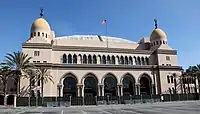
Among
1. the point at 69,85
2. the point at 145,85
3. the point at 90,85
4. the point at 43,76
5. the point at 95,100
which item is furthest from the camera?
the point at 145,85

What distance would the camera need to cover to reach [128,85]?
191ft

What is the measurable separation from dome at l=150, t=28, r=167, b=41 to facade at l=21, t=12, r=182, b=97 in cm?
226

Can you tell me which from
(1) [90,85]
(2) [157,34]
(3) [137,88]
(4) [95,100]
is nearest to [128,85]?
(3) [137,88]

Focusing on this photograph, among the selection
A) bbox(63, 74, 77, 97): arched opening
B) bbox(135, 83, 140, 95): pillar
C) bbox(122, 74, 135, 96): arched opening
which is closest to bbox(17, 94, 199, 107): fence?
bbox(135, 83, 140, 95): pillar

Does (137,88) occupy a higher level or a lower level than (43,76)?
lower

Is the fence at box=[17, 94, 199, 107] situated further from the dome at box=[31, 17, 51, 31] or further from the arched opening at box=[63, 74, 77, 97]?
the dome at box=[31, 17, 51, 31]

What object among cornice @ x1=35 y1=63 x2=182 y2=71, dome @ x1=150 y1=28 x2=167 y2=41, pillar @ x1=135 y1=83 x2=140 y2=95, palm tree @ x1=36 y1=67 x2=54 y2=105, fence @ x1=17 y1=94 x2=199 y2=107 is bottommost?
fence @ x1=17 y1=94 x2=199 y2=107

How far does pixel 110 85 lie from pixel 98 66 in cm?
608

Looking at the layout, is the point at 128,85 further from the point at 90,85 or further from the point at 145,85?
the point at 90,85

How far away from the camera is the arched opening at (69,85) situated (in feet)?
176

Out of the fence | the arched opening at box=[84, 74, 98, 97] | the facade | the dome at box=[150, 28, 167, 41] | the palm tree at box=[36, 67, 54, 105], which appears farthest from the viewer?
the dome at box=[150, 28, 167, 41]

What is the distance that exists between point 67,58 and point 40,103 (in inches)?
611

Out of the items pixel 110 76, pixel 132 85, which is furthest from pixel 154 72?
pixel 110 76

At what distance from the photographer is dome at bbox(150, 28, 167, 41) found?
67375mm
